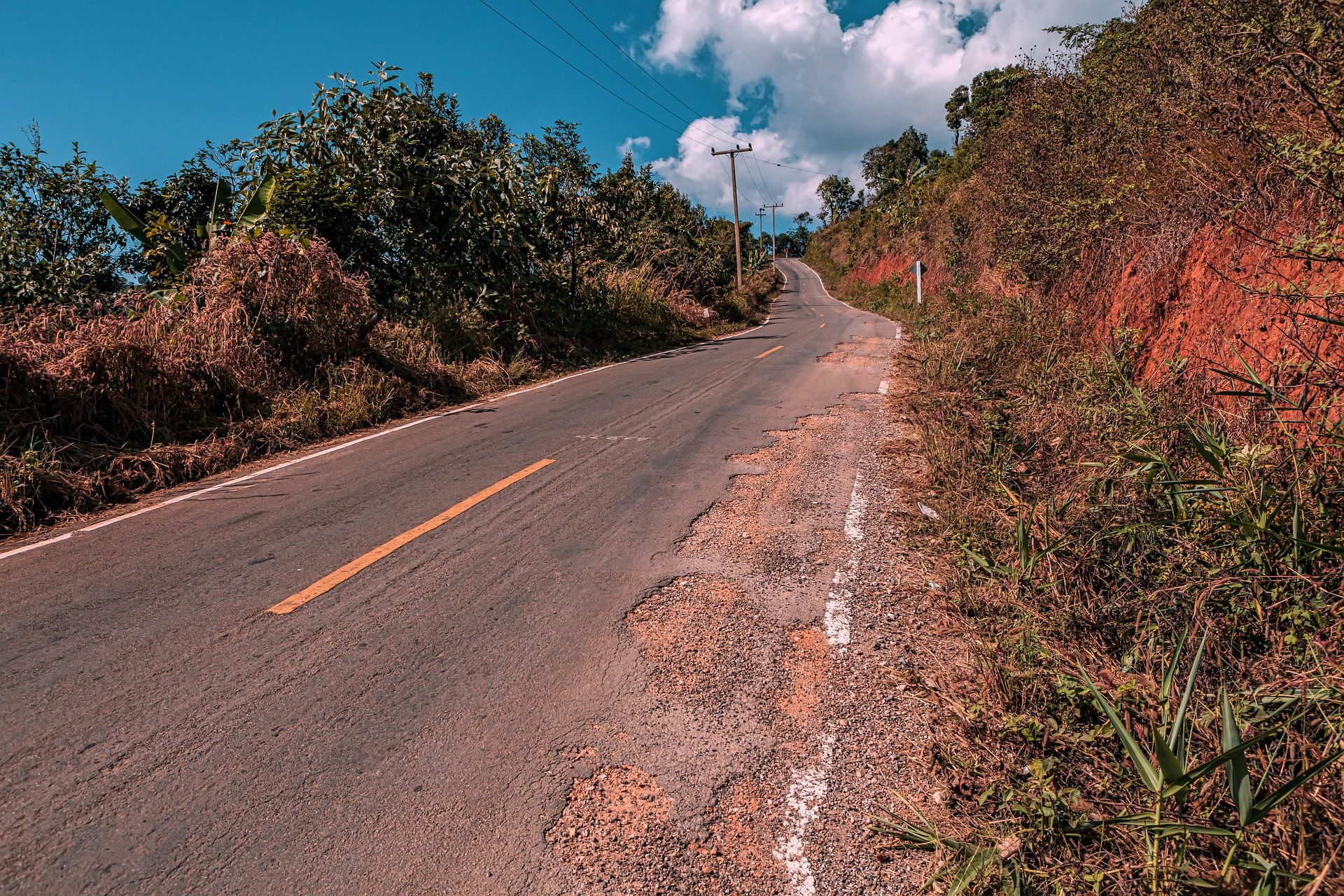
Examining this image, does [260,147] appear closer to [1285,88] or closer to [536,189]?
[536,189]

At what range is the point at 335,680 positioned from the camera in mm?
2998

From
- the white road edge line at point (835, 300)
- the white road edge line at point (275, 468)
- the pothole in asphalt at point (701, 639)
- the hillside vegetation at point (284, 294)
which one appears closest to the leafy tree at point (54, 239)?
the hillside vegetation at point (284, 294)

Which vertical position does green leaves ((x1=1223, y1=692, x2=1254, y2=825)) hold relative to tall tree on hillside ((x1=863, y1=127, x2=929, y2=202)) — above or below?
below

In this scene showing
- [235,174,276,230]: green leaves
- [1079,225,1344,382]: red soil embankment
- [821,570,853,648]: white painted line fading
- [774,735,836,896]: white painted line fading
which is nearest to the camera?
[774,735,836,896]: white painted line fading

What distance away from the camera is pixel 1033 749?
246 centimetres

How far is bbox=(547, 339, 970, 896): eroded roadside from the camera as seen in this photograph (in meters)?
2.11

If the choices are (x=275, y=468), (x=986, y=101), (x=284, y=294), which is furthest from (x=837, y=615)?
(x=986, y=101)

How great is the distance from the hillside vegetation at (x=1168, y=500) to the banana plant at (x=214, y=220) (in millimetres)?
9376

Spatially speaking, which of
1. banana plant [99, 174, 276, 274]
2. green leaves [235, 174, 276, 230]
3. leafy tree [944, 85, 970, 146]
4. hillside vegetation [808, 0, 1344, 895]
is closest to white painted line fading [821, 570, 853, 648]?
hillside vegetation [808, 0, 1344, 895]

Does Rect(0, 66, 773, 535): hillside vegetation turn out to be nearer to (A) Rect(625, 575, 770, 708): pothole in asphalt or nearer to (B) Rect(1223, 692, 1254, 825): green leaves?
(A) Rect(625, 575, 770, 708): pothole in asphalt

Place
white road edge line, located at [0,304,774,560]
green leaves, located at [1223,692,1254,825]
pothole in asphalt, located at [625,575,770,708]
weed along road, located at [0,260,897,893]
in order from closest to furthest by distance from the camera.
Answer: green leaves, located at [1223,692,1254,825]
weed along road, located at [0,260,897,893]
pothole in asphalt, located at [625,575,770,708]
white road edge line, located at [0,304,774,560]

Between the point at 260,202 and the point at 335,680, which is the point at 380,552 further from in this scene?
the point at 260,202

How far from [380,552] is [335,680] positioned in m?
1.39

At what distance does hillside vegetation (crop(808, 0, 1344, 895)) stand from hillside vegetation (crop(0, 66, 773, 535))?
6.78 m
